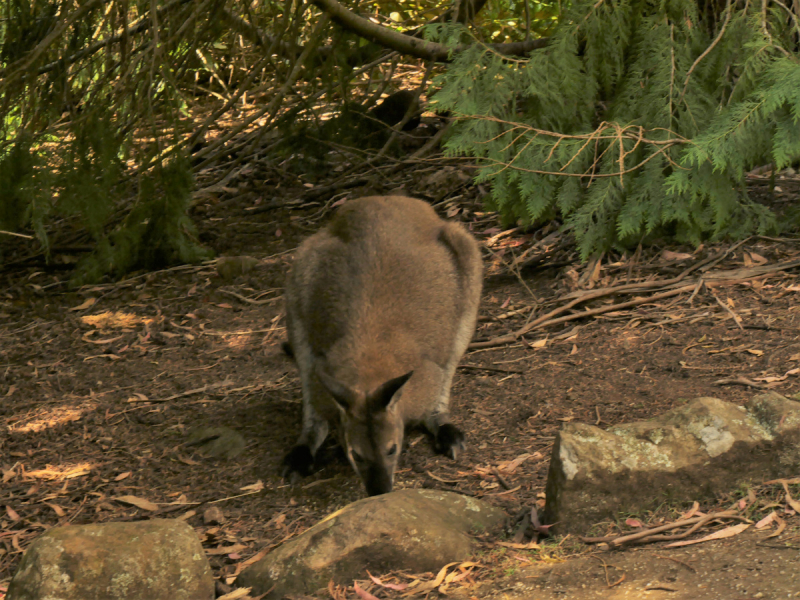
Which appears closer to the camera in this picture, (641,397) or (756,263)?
(641,397)

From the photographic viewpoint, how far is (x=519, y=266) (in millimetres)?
5906

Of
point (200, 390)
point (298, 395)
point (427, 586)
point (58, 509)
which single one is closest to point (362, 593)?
point (427, 586)

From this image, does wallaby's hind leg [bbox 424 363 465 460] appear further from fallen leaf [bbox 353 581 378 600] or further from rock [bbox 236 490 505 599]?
fallen leaf [bbox 353 581 378 600]

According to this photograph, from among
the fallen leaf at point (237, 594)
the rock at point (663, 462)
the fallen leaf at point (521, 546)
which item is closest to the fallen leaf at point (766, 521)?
the rock at point (663, 462)

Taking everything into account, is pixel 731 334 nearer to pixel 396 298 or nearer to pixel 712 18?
pixel 396 298

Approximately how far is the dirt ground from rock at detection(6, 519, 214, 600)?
290 millimetres

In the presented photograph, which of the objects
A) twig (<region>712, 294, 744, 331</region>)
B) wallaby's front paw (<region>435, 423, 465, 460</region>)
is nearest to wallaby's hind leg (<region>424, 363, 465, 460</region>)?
wallaby's front paw (<region>435, 423, 465, 460</region>)

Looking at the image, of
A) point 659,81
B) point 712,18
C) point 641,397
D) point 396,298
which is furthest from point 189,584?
A: point 712,18

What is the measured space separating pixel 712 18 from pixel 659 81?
0.94 m

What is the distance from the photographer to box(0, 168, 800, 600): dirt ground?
2.83 meters

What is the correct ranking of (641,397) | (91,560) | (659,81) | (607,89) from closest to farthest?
(91,560) → (641,397) → (659,81) → (607,89)

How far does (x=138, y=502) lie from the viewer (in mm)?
3727

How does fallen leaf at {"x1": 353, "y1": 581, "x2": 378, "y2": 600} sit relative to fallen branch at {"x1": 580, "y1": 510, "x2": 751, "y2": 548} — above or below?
below

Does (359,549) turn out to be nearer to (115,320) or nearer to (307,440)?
(307,440)
